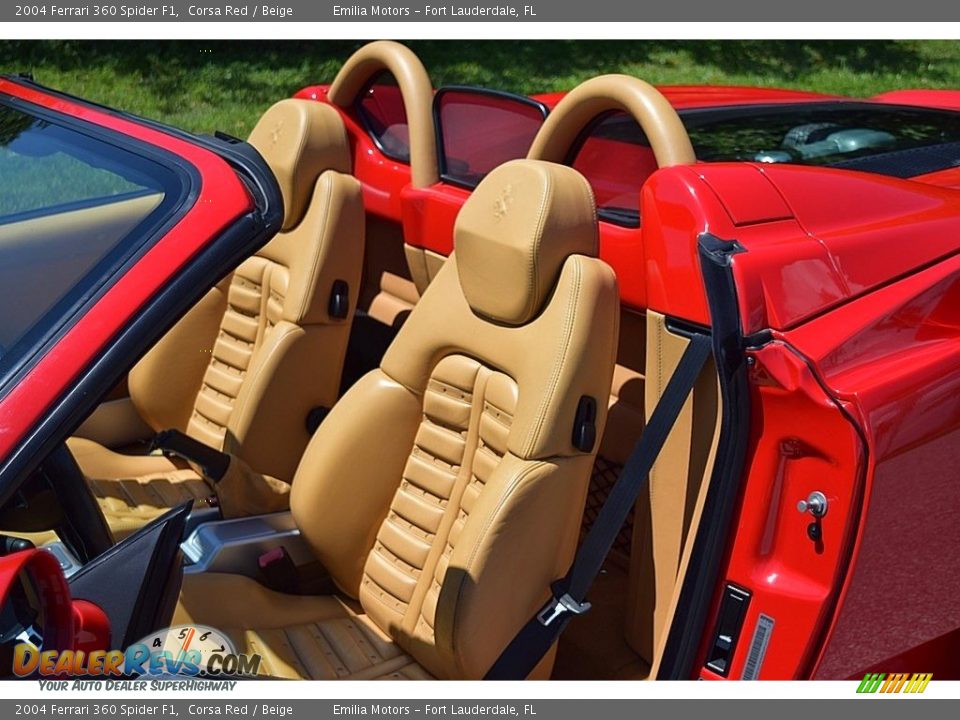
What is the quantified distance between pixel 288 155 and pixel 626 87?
40.0 inches

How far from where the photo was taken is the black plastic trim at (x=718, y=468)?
1786mm

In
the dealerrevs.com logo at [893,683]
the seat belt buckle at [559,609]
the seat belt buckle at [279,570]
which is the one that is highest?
the seat belt buckle at [559,609]

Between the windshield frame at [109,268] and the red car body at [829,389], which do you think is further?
the red car body at [829,389]

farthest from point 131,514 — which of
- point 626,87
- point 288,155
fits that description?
point 626,87

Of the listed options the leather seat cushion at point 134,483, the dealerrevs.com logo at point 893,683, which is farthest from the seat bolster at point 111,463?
the dealerrevs.com logo at point 893,683

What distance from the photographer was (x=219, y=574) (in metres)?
2.37

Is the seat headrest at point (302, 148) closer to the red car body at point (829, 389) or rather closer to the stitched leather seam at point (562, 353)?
the red car body at point (829, 389)

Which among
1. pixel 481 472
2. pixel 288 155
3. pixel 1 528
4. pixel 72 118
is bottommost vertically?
pixel 481 472

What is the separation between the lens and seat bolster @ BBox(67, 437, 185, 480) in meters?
2.88

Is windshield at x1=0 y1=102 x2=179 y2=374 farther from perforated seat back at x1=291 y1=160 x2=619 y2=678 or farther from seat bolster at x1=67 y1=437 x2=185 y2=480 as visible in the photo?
seat bolster at x1=67 y1=437 x2=185 y2=480

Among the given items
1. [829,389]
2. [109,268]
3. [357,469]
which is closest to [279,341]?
[357,469]

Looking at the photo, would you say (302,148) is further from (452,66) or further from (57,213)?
(452,66)

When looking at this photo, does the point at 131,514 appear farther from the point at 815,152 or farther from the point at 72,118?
the point at 815,152

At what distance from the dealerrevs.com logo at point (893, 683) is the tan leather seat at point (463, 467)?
568 mm
